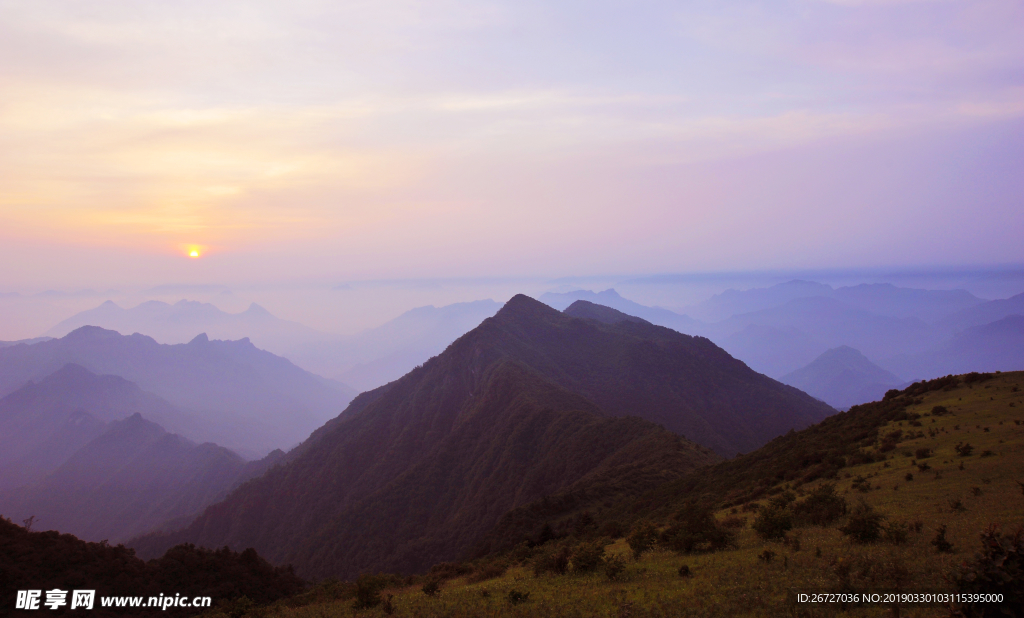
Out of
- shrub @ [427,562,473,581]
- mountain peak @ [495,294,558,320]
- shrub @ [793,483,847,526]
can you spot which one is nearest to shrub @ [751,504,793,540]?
shrub @ [793,483,847,526]

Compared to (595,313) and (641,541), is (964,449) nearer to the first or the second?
(641,541)

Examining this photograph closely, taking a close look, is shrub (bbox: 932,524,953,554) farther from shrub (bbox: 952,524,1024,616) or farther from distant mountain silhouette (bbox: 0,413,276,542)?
distant mountain silhouette (bbox: 0,413,276,542)

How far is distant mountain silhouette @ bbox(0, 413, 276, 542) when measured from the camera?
153750mm

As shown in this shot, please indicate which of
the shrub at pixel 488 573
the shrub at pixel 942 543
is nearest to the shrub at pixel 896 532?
the shrub at pixel 942 543

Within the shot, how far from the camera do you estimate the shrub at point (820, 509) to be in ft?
59.2

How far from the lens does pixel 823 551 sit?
14.6 meters

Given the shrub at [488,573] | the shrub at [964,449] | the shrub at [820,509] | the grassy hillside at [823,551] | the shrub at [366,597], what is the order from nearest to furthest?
the grassy hillside at [823,551] → the shrub at [366,597] → the shrub at [820,509] → the shrub at [488,573] → the shrub at [964,449]

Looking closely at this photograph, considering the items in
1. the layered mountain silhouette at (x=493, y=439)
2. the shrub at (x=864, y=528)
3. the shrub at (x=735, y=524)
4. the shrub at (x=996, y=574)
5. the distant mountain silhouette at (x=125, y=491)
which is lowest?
the distant mountain silhouette at (x=125, y=491)

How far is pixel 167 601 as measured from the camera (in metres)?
27.0

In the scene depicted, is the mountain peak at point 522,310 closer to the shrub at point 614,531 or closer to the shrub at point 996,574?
the shrub at point 614,531

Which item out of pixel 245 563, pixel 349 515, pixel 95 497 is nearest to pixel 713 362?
pixel 349 515

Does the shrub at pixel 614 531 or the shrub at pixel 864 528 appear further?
the shrub at pixel 614 531

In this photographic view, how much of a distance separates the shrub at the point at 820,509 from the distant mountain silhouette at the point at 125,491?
541 feet

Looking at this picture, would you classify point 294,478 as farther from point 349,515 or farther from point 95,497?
point 95,497
